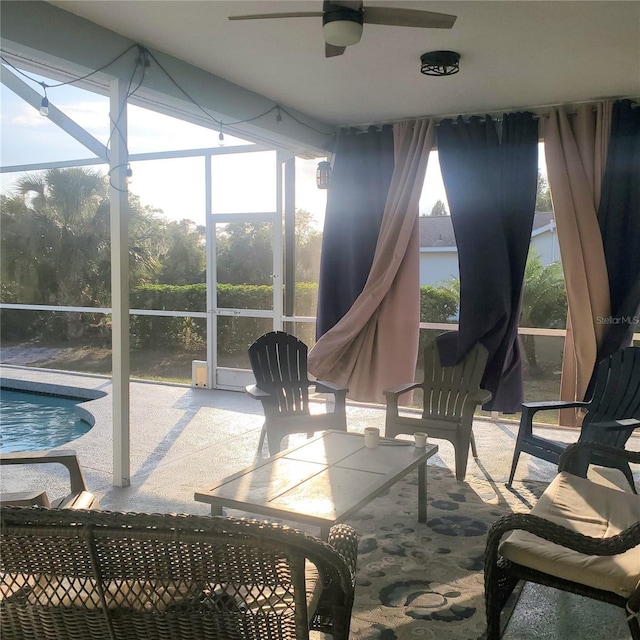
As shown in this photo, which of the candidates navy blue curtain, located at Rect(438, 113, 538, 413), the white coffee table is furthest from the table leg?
navy blue curtain, located at Rect(438, 113, 538, 413)

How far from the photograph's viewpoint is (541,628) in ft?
7.60

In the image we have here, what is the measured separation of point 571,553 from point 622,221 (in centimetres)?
330

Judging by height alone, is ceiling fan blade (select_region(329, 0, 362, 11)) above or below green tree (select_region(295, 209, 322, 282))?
above

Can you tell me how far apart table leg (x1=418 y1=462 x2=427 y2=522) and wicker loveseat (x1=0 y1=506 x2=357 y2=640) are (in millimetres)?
1780

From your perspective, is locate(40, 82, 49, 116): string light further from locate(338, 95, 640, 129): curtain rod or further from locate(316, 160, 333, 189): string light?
locate(338, 95, 640, 129): curtain rod

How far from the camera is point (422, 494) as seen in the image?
3273mm

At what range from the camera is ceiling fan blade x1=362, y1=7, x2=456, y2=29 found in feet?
8.50

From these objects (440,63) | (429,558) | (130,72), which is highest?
(440,63)

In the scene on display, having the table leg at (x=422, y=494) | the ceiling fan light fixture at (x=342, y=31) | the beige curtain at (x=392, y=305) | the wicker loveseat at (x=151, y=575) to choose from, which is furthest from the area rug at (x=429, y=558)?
the ceiling fan light fixture at (x=342, y=31)

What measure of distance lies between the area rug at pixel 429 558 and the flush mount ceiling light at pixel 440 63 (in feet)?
8.28

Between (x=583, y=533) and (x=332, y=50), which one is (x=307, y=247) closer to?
(x=332, y=50)

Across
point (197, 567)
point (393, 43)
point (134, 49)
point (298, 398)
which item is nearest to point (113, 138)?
point (134, 49)

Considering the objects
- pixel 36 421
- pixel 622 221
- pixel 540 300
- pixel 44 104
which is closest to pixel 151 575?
pixel 44 104

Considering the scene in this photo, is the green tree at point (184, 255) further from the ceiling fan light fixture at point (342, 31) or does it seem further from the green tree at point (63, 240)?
the ceiling fan light fixture at point (342, 31)
